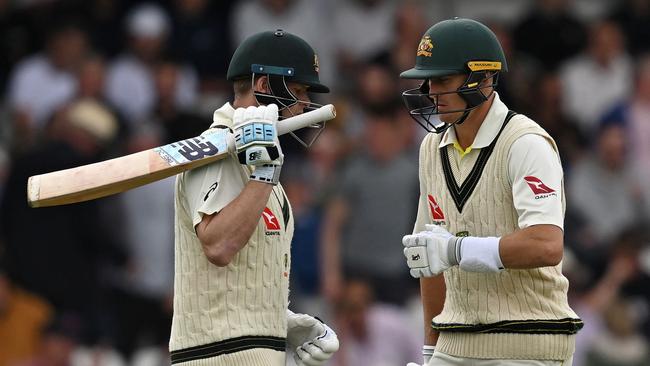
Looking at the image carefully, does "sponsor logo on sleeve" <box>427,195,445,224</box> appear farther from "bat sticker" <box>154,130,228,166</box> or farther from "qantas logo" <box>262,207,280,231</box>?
"bat sticker" <box>154,130,228,166</box>

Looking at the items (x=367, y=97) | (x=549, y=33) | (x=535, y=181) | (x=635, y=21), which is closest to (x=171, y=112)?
(x=367, y=97)

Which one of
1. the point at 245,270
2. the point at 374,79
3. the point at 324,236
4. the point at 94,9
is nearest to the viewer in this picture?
the point at 245,270

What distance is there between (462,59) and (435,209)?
2.13ft

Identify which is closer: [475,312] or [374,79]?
[475,312]

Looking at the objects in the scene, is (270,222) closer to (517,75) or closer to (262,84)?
(262,84)

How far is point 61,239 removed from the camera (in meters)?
9.88

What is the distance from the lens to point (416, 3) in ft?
39.1

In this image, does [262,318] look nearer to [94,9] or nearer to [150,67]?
[150,67]

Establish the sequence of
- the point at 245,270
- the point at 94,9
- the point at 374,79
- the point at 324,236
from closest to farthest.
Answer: the point at 245,270, the point at 324,236, the point at 374,79, the point at 94,9

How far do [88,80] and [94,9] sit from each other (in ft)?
3.47

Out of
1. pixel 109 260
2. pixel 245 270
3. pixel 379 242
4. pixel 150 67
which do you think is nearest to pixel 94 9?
pixel 150 67

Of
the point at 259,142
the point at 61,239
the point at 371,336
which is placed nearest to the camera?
the point at 259,142

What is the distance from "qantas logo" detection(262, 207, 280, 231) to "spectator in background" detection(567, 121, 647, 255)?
5.62 m

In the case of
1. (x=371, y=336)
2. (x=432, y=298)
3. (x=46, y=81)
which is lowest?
(x=371, y=336)
